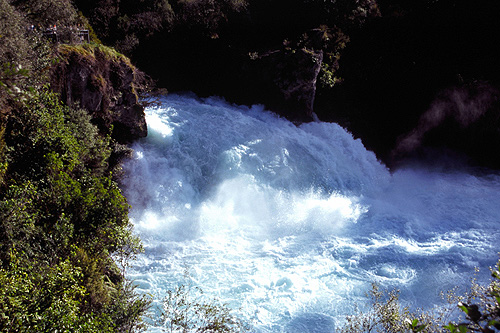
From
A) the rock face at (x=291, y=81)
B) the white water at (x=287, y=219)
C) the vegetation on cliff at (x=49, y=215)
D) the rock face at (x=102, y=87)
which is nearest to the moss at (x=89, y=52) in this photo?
the rock face at (x=102, y=87)

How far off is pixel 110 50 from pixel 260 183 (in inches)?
355

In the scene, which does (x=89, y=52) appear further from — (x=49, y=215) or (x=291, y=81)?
(x=291, y=81)

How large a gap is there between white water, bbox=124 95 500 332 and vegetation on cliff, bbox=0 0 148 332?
7.43ft

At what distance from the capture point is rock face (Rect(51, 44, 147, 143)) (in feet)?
39.1

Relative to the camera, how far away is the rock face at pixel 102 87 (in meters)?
11.9

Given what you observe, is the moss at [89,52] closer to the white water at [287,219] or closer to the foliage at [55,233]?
the foliage at [55,233]

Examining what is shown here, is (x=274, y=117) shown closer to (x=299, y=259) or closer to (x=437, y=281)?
(x=299, y=259)

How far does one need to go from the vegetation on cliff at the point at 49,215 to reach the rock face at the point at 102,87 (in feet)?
2.61

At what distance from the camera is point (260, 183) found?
16.7 metres

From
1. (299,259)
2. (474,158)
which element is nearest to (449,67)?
(474,158)

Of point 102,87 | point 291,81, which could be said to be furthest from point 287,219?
point 291,81

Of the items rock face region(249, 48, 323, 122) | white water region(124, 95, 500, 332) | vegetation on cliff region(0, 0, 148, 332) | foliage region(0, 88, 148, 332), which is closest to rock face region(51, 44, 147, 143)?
vegetation on cliff region(0, 0, 148, 332)

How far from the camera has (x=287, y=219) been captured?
614 inches

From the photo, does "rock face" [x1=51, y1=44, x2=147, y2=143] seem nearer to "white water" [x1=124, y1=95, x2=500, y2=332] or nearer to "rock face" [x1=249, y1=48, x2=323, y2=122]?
"white water" [x1=124, y1=95, x2=500, y2=332]
